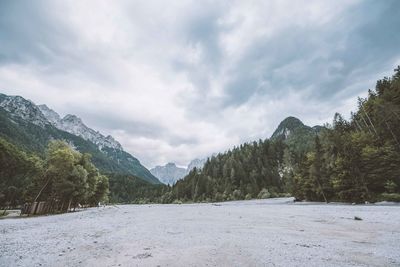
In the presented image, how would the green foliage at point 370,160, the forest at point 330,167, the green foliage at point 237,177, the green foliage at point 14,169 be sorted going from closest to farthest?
the green foliage at point 370,160
the forest at point 330,167
the green foliage at point 14,169
the green foliage at point 237,177

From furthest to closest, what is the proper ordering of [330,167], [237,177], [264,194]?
[237,177]
[264,194]
[330,167]

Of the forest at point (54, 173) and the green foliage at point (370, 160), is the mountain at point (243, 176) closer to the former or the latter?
the green foliage at point (370, 160)

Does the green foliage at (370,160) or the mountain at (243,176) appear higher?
the mountain at (243,176)

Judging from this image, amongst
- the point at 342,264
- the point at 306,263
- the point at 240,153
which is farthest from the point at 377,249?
the point at 240,153

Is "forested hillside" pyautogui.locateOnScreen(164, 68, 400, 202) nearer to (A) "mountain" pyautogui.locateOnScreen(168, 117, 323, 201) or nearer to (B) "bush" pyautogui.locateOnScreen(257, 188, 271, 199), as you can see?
(B) "bush" pyautogui.locateOnScreen(257, 188, 271, 199)

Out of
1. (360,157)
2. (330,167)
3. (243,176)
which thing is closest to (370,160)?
(360,157)

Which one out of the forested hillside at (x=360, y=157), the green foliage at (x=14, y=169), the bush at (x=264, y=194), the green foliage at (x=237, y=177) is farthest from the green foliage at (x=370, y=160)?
the green foliage at (x=237, y=177)

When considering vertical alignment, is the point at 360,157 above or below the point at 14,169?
below

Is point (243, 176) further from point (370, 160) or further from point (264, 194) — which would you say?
point (370, 160)

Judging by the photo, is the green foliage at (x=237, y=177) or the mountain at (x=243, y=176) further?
the green foliage at (x=237, y=177)

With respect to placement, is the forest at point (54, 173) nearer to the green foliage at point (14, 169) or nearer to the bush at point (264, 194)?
the green foliage at point (14, 169)

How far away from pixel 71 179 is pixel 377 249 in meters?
56.3

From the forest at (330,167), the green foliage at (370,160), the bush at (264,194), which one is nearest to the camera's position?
the green foliage at (370,160)

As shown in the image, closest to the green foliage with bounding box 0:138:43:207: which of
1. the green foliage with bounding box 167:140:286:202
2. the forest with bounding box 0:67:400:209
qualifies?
the forest with bounding box 0:67:400:209
